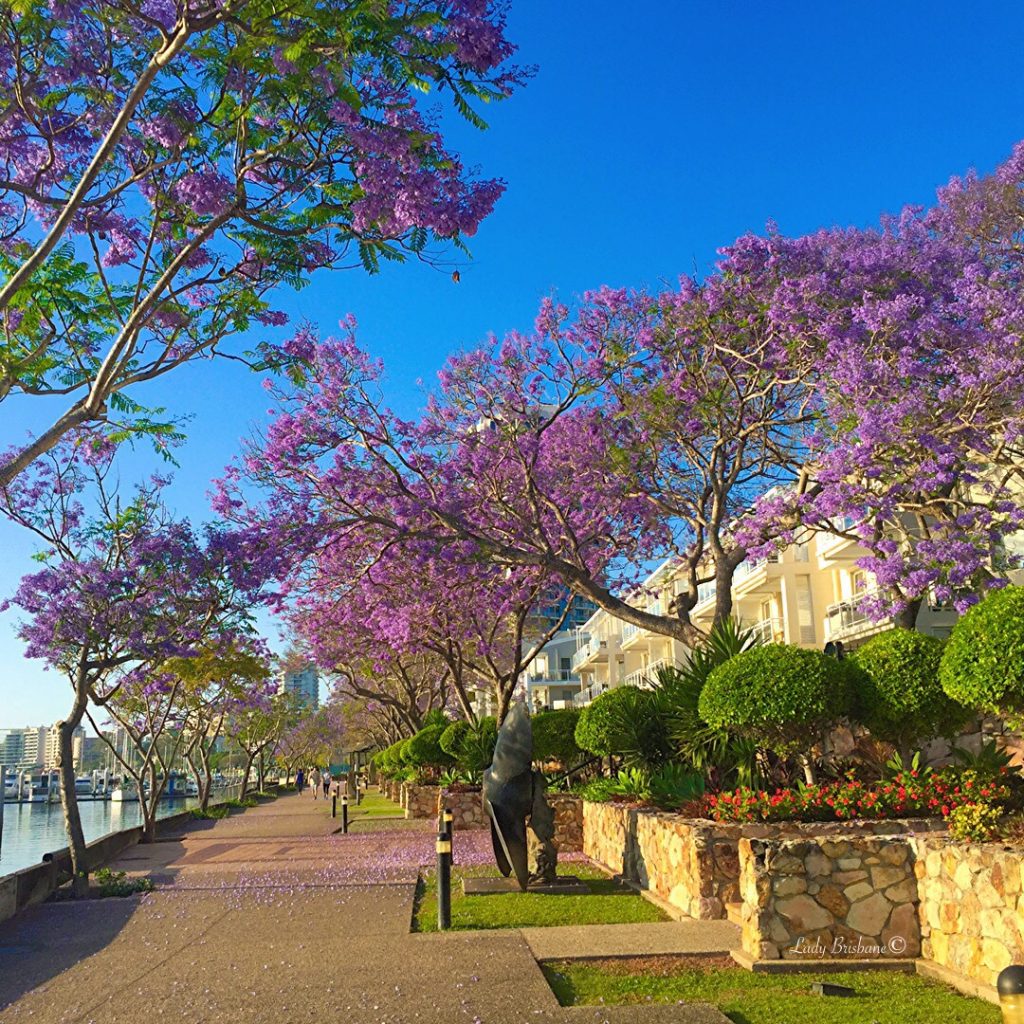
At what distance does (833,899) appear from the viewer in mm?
7664

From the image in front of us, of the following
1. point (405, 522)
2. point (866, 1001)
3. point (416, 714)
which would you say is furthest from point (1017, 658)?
point (416, 714)

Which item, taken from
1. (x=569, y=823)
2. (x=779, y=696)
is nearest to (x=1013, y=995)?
(x=779, y=696)

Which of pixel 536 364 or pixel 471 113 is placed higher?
pixel 536 364

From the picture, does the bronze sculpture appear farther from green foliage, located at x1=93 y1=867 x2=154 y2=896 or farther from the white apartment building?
the white apartment building

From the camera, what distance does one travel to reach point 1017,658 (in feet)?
24.9

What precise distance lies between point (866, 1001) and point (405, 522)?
11.0 metres

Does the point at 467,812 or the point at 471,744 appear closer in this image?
the point at 467,812

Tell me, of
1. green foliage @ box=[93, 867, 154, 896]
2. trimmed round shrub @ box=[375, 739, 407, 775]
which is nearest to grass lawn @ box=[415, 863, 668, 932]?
green foliage @ box=[93, 867, 154, 896]

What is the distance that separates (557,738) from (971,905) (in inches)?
502

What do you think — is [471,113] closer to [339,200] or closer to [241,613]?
[339,200]

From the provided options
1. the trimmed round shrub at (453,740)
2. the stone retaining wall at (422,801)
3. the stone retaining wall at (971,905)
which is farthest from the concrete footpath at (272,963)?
the stone retaining wall at (422,801)

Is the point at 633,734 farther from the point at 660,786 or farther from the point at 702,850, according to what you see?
the point at 702,850

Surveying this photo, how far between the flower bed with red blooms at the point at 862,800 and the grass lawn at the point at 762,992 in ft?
7.49

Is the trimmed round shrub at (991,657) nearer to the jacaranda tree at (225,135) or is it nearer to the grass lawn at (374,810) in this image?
the jacaranda tree at (225,135)
